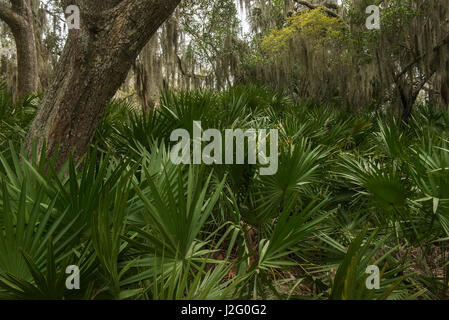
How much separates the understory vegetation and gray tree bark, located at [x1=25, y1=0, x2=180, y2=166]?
35cm

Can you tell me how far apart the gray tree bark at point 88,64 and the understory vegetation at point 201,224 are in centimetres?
35

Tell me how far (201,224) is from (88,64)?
193 cm

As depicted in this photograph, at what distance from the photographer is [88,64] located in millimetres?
2535

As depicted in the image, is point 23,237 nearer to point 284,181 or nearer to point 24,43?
point 284,181

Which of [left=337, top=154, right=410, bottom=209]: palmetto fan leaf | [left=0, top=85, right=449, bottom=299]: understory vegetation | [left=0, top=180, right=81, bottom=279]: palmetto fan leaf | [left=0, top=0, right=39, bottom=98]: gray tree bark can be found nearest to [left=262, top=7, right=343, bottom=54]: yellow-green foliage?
[left=0, top=85, right=449, bottom=299]: understory vegetation

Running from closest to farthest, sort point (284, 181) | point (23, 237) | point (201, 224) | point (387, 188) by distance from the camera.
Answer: point (23, 237)
point (201, 224)
point (387, 188)
point (284, 181)

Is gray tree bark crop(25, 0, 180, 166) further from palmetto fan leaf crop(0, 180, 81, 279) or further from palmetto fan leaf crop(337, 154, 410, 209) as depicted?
palmetto fan leaf crop(337, 154, 410, 209)

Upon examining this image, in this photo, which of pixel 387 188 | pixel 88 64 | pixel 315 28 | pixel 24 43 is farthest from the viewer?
pixel 315 28

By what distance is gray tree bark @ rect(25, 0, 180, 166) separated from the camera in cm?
253

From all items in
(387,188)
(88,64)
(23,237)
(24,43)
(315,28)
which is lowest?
(23,237)

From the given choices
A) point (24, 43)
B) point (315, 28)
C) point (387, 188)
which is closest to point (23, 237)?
point (387, 188)

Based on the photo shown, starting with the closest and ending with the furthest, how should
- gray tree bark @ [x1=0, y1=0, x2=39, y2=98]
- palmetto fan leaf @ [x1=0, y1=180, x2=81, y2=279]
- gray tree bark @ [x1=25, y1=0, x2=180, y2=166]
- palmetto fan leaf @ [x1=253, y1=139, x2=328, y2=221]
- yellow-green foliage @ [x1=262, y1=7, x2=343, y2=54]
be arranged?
1. palmetto fan leaf @ [x1=0, y1=180, x2=81, y2=279]
2. palmetto fan leaf @ [x1=253, y1=139, x2=328, y2=221]
3. gray tree bark @ [x1=25, y1=0, x2=180, y2=166]
4. gray tree bark @ [x1=0, y1=0, x2=39, y2=98]
5. yellow-green foliage @ [x1=262, y1=7, x2=343, y2=54]

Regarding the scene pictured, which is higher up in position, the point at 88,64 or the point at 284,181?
the point at 88,64

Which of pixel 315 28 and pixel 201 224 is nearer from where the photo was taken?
pixel 201 224
